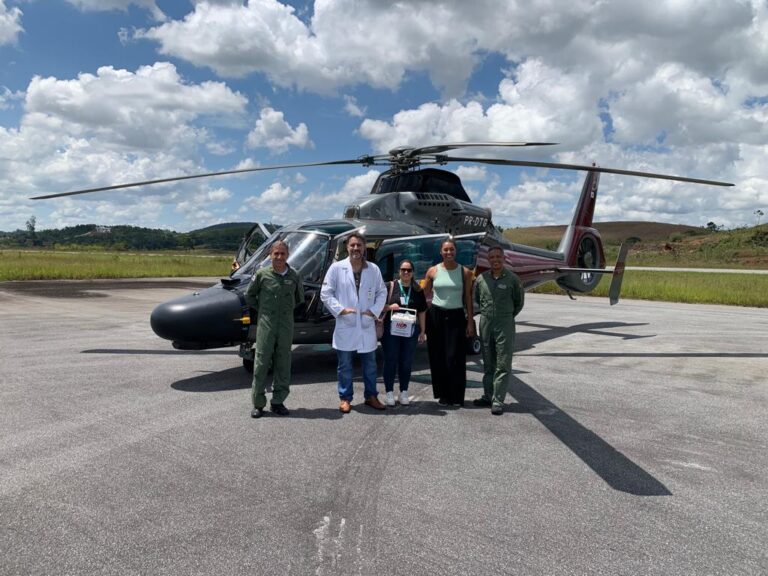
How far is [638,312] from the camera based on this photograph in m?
16.5

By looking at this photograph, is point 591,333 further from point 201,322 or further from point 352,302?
point 201,322

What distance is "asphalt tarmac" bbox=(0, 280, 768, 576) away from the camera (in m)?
2.93

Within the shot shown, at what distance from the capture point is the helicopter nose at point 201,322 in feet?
20.4

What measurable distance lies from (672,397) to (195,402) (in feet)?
18.4

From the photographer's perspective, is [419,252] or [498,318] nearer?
[498,318]

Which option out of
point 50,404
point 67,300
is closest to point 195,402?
point 50,404

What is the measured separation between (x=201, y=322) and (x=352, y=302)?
1959mm

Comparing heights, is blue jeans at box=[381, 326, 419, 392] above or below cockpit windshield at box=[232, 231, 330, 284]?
below

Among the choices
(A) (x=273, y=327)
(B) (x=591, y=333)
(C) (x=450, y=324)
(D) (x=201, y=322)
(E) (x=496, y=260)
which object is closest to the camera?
(A) (x=273, y=327)

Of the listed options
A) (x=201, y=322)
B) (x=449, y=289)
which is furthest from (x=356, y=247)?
(x=201, y=322)

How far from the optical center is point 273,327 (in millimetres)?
5402

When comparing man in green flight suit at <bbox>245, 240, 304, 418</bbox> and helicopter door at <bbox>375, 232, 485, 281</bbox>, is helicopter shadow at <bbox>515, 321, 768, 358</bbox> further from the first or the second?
man in green flight suit at <bbox>245, 240, 304, 418</bbox>

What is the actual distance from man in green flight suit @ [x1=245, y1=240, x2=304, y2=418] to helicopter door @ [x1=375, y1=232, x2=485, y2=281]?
2.39 m

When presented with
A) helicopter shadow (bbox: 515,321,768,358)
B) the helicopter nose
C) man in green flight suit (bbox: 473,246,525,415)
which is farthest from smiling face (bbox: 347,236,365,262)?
helicopter shadow (bbox: 515,321,768,358)
